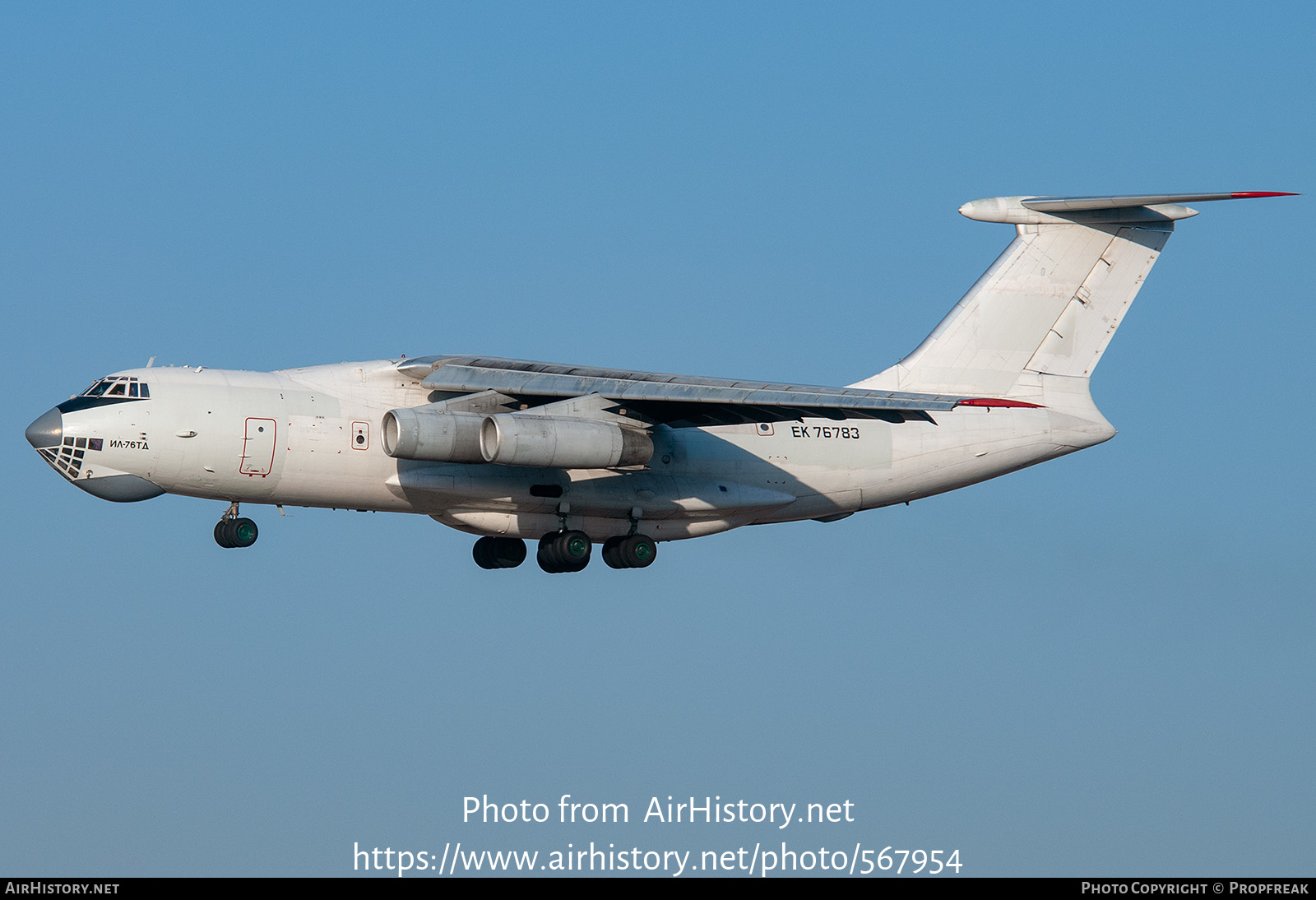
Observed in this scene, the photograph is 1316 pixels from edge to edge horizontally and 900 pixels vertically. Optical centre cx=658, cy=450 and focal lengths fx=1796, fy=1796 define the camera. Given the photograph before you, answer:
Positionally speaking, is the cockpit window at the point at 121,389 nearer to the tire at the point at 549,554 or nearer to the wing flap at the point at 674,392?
the wing flap at the point at 674,392

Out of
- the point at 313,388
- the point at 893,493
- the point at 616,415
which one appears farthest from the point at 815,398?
the point at 313,388

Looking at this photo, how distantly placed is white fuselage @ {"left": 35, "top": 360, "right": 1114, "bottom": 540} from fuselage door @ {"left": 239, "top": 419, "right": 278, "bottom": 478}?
0.04 ft

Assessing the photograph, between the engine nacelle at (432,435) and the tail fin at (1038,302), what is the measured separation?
5.10m

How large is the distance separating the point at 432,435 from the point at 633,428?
2017mm

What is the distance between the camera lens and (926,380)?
19.2 meters

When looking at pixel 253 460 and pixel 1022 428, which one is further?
pixel 1022 428

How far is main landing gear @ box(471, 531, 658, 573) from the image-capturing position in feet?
56.0

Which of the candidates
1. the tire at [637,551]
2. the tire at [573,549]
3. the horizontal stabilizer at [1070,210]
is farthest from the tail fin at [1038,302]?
the tire at [573,549]

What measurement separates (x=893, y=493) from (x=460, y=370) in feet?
→ 16.1

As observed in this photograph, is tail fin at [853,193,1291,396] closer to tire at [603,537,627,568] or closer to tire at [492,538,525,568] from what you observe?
tire at [603,537,627,568]

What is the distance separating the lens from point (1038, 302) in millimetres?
19203
